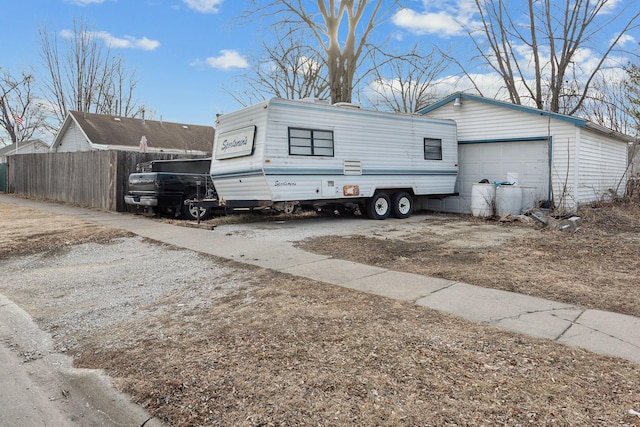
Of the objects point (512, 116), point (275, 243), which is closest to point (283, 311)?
point (275, 243)

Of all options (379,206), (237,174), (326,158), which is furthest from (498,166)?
(237,174)

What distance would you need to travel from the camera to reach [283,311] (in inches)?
179

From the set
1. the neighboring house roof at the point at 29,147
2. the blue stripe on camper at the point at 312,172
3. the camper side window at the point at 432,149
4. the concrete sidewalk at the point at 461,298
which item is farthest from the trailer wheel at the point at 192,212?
the neighboring house roof at the point at 29,147

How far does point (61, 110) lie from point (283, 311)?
139ft

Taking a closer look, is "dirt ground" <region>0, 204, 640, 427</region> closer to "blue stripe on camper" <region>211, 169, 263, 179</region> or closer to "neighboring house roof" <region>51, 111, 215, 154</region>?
"blue stripe on camper" <region>211, 169, 263, 179</region>

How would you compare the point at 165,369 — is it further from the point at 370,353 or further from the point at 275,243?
the point at 275,243

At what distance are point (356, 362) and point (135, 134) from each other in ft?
Answer: 99.1

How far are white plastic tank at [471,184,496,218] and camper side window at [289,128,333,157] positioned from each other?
4700mm

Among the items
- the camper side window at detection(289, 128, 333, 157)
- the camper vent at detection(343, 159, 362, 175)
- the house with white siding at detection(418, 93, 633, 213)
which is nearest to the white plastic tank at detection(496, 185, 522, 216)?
the house with white siding at detection(418, 93, 633, 213)

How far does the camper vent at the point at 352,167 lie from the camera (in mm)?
11914

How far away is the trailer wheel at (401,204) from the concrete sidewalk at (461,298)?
537 cm

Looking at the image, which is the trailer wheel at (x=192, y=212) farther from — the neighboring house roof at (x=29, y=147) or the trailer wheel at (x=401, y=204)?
the neighboring house roof at (x=29, y=147)

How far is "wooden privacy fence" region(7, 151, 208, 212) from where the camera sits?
15.4 metres

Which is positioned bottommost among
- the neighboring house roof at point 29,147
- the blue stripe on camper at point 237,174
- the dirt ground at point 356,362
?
the dirt ground at point 356,362
